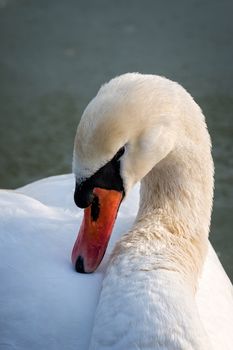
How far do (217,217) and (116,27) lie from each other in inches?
88.6

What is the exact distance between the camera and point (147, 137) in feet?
10.3

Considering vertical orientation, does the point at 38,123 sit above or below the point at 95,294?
below

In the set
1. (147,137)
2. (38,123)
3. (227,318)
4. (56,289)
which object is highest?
(147,137)

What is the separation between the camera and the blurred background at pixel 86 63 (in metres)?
5.80

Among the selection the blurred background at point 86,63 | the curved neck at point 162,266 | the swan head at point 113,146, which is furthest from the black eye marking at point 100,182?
the blurred background at point 86,63

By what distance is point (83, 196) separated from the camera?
3.09 m

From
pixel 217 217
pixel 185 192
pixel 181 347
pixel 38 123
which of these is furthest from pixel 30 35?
pixel 181 347

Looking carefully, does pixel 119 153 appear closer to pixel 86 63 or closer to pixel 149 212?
pixel 149 212

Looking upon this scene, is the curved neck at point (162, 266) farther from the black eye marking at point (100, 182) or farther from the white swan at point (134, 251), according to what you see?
the black eye marking at point (100, 182)

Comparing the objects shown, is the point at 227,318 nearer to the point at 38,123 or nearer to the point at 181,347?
the point at 181,347

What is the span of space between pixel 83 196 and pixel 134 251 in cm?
34

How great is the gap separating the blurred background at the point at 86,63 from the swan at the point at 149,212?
1.81 meters

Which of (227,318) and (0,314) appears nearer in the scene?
(0,314)

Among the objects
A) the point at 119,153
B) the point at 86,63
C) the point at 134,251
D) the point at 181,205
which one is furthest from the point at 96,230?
the point at 86,63
